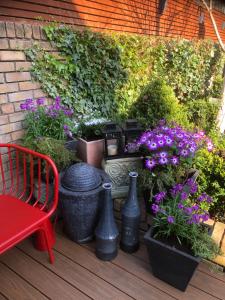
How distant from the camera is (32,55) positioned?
2.22 metres

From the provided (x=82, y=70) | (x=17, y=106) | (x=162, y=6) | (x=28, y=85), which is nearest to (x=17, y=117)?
(x=17, y=106)

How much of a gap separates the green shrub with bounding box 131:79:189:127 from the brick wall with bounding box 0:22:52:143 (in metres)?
1.30

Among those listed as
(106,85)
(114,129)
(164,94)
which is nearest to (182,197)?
(114,129)

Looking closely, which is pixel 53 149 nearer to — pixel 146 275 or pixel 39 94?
pixel 39 94

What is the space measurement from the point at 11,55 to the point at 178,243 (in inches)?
75.7

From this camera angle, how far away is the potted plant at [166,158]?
1870 mm

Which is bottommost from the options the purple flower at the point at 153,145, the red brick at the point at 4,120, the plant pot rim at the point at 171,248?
the plant pot rim at the point at 171,248

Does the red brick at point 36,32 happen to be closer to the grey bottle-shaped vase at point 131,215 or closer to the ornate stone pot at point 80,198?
the ornate stone pot at point 80,198

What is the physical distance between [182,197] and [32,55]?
69.2 inches

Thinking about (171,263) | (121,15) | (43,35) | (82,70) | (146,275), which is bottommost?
(146,275)

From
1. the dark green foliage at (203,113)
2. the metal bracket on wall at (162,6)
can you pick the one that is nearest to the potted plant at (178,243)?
the dark green foliage at (203,113)

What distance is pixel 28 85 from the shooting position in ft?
7.38

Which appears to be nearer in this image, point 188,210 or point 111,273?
point 188,210

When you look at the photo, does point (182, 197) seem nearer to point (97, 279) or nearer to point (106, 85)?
point (97, 279)
